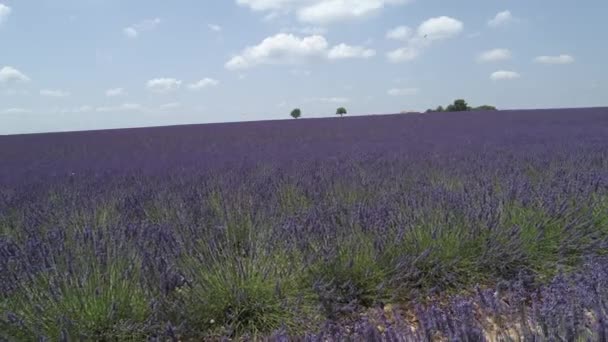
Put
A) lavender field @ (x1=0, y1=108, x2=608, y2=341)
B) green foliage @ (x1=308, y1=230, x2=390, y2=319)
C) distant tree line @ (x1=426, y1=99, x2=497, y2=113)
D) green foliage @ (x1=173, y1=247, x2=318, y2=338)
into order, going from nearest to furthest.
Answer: lavender field @ (x1=0, y1=108, x2=608, y2=341) → green foliage @ (x1=173, y1=247, x2=318, y2=338) → green foliage @ (x1=308, y1=230, x2=390, y2=319) → distant tree line @ (x1=426, y1=99, x2=497, y2=113)

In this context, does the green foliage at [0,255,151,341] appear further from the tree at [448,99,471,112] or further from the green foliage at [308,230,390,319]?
the tree at [448,99,471,112]

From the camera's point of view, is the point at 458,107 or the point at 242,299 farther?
the point at 458,107

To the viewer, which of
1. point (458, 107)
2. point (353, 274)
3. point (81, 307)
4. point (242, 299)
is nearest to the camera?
point (81, 307)

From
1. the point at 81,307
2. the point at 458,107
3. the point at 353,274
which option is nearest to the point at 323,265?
the point at 353,274

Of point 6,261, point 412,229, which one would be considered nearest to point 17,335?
point 6,261

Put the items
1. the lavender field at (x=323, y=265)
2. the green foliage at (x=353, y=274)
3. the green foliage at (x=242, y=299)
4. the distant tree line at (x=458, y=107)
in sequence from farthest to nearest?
1. the distant tree line at (x=458, y=107)
2. the green foliage at (x=353, y=274)
3. the green foliage at (x=242, y=299)
4. the lavender field at (x=323, y=265)

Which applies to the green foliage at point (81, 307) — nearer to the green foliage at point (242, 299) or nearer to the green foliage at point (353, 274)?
the green foliage at point (242, 299)

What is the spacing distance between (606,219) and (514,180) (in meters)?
0.70

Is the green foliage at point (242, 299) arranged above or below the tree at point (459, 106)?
below

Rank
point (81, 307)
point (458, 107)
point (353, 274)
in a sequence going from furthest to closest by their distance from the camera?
point (458, 107)
point (353, 274)
point (81, 307)

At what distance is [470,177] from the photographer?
11.4ft

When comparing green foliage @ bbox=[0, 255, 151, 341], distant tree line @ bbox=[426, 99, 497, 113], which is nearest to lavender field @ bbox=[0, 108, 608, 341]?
green foliage @ bbox=[0, 255, 151, 341]

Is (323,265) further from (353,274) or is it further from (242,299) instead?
(242,299)

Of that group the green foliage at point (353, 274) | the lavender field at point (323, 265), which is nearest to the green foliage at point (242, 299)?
the lavender field at point (323, 265)
